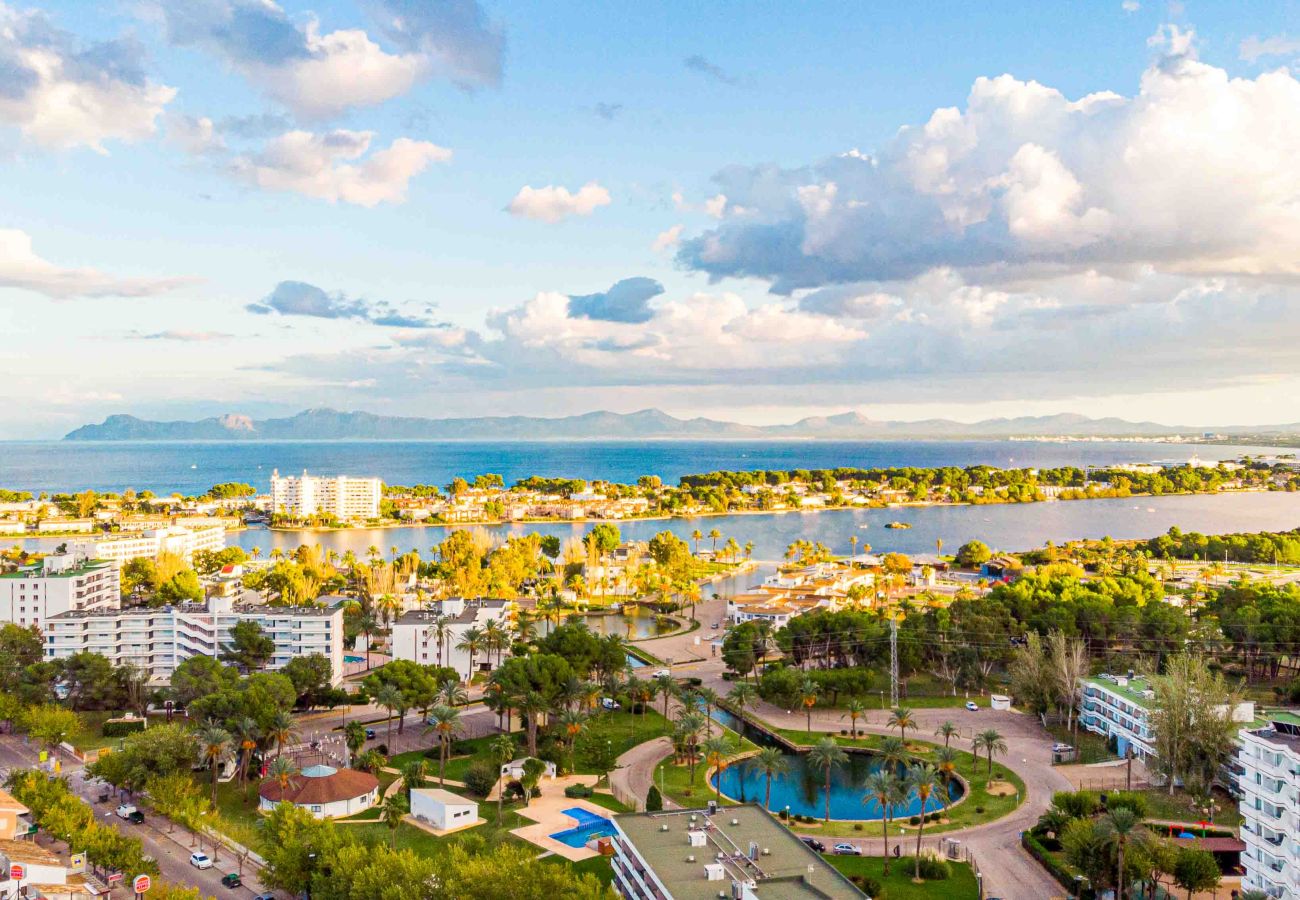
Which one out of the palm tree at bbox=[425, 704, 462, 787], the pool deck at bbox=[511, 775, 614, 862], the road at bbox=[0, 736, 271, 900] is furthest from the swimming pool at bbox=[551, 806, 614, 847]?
the road at bbox=[0, 736, 271, 900]

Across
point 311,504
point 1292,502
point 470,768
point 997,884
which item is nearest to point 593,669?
point 470,768

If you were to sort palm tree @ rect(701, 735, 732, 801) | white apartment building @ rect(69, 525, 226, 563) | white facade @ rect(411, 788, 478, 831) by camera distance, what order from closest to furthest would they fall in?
white facade @ rect(411, 788, 478, 831), palm tree @ rect(701, 735, 732, 801), white apartment building @ rect(69, 525, 226, 563)

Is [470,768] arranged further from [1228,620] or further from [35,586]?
[1228,620]

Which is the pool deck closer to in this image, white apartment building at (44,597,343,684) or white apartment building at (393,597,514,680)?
white apartment building at (393,597,514,680)

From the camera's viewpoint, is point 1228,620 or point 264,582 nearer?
point 1228,620

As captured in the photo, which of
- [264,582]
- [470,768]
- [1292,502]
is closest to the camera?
[470,768]

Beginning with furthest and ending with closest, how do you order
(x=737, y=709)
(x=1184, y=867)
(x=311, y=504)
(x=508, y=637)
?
(x=311, y=504), (x=508, y=637), (x=737, y=709), (x=1184, y=867)
